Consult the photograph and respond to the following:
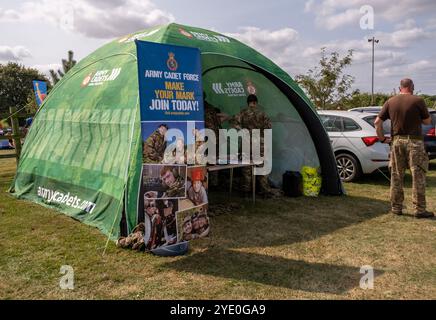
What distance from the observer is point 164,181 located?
16.8 feet

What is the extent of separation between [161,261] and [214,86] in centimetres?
607

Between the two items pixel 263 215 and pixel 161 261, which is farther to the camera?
pixel 263 215

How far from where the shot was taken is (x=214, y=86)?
10375mm

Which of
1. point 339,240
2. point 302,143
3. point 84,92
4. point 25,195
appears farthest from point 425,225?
point 25,195

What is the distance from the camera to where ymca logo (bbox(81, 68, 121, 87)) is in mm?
7250

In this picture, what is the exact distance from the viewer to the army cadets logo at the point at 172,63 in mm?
5305

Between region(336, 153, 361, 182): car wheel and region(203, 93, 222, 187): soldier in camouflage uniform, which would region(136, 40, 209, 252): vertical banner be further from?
region(336, 153, 361, 182): car wheel

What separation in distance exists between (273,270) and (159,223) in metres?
1.47

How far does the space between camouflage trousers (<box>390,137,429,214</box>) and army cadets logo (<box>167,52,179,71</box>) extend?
13.4ft

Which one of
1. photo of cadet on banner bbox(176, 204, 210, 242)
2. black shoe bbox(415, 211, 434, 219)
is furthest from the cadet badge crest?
photo of cadet on banner bbox(176, 204, 210, 242)

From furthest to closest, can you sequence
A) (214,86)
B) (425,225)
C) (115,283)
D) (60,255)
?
(214,86), (425,225), (60,255), (115,283)

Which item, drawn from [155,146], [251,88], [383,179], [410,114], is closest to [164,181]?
[155,146]
